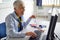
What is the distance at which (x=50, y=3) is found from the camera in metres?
5.82

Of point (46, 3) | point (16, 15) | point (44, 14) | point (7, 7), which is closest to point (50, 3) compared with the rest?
point (46, 3)

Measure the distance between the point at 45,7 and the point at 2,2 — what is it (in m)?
3.19

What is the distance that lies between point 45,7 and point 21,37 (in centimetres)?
433

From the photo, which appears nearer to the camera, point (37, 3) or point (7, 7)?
point (7, 7)

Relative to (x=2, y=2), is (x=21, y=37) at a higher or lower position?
lower

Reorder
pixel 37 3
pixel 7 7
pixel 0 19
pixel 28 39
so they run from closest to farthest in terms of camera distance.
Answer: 1. pixel 28 39
2. pixel 0 19
3. pixel 7 7
4. pixel 37 3

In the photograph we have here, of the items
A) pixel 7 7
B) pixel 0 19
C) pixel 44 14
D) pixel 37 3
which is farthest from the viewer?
pixel 44 14

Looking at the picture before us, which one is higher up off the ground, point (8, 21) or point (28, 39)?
point (8, 21)

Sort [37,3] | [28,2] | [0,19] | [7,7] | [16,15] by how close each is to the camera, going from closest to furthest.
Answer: [16,15] → [0,19] → [7,7] → [28,2] → [37,3]

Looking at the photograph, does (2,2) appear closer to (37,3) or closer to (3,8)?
(3,8)

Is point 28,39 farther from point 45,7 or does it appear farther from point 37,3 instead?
point 45,7

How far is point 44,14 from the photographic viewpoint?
5.80 meters

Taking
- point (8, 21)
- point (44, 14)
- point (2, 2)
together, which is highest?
point (2, 2)

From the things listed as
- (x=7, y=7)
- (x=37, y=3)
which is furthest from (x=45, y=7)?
(x=7, y=7)
